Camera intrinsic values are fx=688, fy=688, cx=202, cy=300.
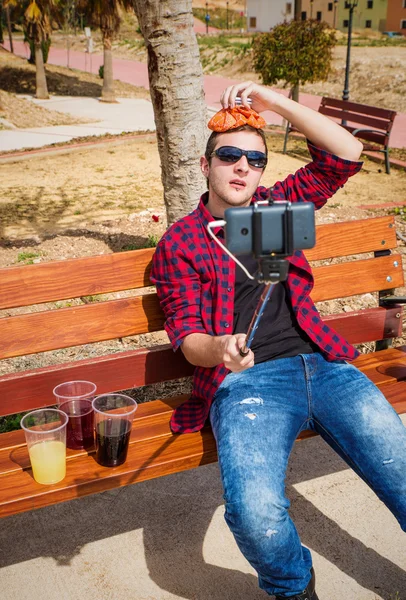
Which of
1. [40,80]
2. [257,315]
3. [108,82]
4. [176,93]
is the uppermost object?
[176,93]

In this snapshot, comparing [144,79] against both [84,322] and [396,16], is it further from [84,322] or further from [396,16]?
[396,16]

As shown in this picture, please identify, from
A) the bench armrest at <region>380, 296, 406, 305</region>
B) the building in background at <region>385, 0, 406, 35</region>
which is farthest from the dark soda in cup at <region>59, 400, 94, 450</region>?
the building in background at <region>385, 0, 406, 35</region>

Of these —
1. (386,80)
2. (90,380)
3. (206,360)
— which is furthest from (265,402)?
(386,80)

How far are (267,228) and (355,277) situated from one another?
2039 mm

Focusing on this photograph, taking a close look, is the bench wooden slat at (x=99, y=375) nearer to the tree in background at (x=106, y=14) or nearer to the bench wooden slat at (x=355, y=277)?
the bench wooden slat at (x=355, y=277)

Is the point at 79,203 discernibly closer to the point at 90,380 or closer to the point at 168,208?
the point at 168,208

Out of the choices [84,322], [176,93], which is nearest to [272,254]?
[84,322]

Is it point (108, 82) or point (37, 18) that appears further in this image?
point (108, 82)

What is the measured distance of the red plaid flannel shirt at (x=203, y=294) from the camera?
8.84ft

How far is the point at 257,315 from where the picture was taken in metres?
1.76

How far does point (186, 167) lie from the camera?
495cm

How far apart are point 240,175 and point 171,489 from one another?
152 centimetres

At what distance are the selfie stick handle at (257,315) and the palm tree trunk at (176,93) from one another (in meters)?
3.01

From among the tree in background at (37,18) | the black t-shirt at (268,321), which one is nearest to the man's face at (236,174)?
the black t-shirt at (268,321)
